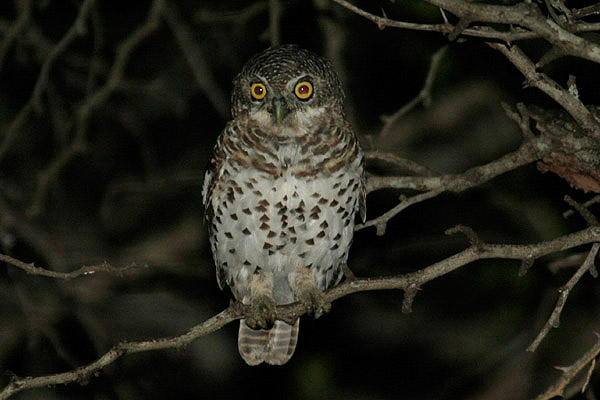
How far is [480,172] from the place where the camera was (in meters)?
3.46

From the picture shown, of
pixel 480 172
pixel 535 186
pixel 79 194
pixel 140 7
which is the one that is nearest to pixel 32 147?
pixel 79 194

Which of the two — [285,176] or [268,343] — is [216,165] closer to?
[285,176]

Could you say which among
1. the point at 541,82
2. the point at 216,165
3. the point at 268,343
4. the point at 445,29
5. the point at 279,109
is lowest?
the point at 268,343

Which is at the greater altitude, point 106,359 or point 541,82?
point 541,82

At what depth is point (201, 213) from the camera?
19.1 feet

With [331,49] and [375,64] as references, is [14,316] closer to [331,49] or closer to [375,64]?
[331,49]

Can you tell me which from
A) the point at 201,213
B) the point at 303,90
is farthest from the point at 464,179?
the point at 201,213

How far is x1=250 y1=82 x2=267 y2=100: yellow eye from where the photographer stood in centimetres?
371

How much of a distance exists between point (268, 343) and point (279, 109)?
1.32 metres

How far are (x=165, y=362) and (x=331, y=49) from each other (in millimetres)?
3111

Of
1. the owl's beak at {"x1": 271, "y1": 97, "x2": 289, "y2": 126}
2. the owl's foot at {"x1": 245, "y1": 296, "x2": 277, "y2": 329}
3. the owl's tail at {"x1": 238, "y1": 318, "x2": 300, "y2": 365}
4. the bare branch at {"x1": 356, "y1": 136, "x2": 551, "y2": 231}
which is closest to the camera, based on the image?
the bare branch at {"x1": 356, "y1": 136, "x2": 551, "y2": 231}

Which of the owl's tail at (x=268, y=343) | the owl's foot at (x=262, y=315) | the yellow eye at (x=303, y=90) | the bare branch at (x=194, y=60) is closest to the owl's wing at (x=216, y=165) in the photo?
the yellow eye at (x=303, y=90)

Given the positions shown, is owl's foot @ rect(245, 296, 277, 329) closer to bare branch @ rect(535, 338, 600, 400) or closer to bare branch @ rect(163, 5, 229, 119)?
bare branch @ rect(535, 338, 600, 400)

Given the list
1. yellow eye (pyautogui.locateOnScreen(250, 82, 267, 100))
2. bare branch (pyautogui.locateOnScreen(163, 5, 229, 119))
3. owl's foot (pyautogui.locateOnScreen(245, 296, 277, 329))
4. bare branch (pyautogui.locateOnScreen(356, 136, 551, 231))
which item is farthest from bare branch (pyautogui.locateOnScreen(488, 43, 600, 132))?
bare branch (pyautogui.locateOnScreen(163, 5, 229, 119))
